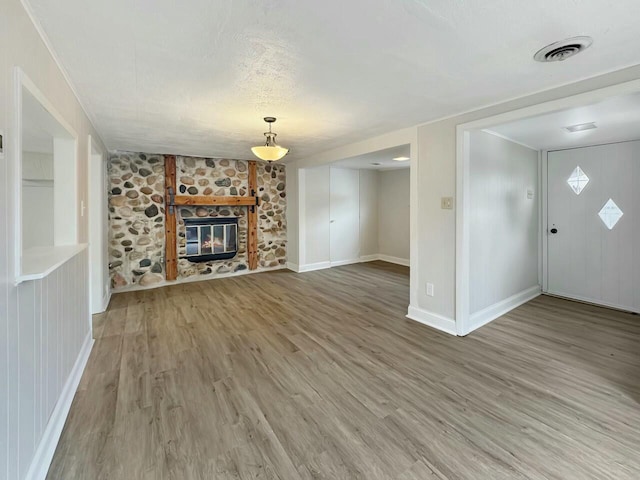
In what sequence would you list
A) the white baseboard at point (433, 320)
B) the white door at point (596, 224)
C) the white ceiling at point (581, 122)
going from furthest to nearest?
the white door at point (596, 224)
the white baseboard at point (433, 320)
the white ceiling at point (581, 122)

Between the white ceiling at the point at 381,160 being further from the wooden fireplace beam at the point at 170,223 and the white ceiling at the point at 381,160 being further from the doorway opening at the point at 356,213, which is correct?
the wooden fireplace beam at the point at 170,223

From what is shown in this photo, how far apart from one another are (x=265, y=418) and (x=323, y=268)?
4.62 meters

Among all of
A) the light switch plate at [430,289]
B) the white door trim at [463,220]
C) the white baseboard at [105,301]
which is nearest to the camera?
the white door trim at [463,220]

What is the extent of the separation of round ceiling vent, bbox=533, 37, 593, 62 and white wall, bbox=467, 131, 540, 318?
1.24 meters

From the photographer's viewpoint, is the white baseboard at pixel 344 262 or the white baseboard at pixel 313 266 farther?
the white baseboard at pixel 344 262

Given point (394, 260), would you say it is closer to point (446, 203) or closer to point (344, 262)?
point (344, 262)

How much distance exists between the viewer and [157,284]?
5215 mm

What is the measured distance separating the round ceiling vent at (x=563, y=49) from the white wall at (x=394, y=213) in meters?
4.83

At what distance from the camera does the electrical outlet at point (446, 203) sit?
125 inches

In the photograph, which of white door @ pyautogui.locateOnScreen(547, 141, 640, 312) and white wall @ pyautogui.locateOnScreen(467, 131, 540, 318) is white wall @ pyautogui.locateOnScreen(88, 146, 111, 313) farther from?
white door @ pyautogui.locateOnScreen(547, 141, 640, 312)

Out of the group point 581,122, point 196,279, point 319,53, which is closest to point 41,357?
point 319,53

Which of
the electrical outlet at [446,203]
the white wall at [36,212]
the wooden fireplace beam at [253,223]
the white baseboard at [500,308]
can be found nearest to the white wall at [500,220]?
the white baseboard at [500,308]

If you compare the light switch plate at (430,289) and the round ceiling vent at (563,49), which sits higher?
the round ceiling vent at (563,49)

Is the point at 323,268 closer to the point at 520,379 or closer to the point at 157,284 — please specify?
the point at 157,284
